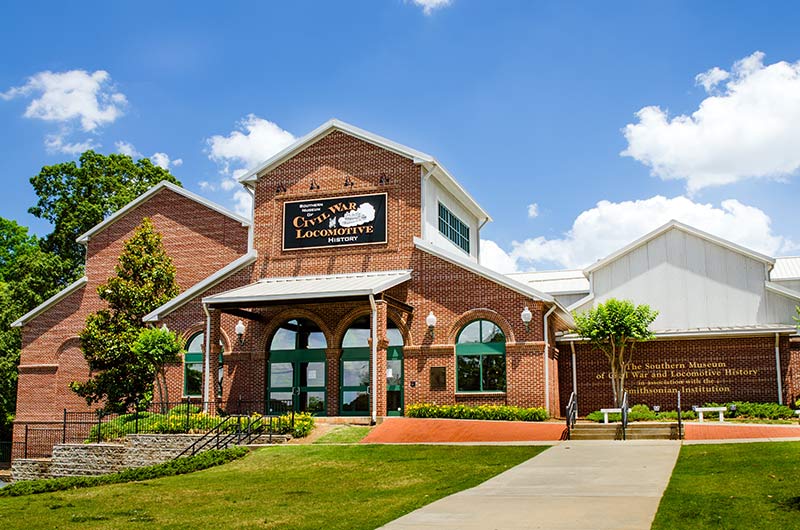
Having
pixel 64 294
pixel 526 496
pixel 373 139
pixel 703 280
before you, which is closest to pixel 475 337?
pixel 373 139

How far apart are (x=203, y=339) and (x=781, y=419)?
747 inches

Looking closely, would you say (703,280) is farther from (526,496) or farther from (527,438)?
(526,496)

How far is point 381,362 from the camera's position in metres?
26.8

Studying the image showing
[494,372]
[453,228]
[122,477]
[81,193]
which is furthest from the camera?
[81,193]

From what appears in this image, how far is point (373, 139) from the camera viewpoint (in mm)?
30531

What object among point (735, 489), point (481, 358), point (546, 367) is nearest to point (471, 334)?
point (481, 358)

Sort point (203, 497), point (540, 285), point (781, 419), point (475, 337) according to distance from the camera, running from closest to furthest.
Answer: point (203, 497) < point (781, 419) < point (475, 337) < point (540, 285)

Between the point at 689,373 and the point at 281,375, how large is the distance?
13.9 metres

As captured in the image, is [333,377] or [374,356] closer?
[374,356]

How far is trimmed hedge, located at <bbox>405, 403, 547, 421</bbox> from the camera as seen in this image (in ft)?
85.8

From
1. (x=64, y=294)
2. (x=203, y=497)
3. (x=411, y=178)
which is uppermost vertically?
(x=411, y=178)

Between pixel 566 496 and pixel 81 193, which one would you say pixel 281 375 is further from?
pixel 81 193

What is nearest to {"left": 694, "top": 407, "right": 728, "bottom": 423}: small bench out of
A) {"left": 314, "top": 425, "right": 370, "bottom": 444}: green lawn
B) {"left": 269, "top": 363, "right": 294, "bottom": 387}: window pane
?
{"left": 314, "top": 425, "right": 370, "bottom": 444}: green lawn

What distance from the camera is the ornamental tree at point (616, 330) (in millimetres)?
28422
